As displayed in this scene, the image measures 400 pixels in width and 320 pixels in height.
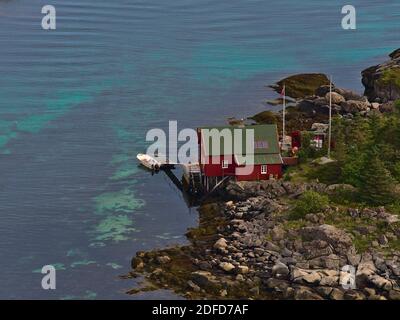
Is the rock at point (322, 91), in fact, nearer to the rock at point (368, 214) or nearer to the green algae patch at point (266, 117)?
the green algae patch at point (266, 117)

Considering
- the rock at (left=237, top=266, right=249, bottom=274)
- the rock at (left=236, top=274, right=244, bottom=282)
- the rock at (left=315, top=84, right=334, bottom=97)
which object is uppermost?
the rock at (left=315, top=84, right=334, bottom=97)

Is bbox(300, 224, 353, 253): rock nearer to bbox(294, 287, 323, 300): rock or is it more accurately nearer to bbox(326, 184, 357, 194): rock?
Result: bbox(294, 287, 323, 300): rock

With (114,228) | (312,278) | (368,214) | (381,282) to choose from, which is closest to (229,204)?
(114,228)

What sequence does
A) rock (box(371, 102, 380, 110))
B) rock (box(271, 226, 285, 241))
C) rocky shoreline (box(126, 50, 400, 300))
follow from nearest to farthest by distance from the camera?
rocky shoreline (box(126, 50, 400, 300)), rock (box(271, 226, 285, 241)), rock (box(371, 102, 380, 110))

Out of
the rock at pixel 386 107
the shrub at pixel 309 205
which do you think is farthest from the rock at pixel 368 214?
the rock at pixel 386 107

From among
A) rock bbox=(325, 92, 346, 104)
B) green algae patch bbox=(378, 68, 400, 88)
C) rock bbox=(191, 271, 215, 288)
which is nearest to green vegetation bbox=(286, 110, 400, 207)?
rock bbox=(191, 271, 215, 288)

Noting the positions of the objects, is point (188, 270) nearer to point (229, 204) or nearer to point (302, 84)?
point (229, 204)
